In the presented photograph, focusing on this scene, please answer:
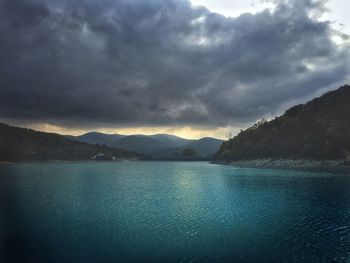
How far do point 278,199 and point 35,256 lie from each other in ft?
222

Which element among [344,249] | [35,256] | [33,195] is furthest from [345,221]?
[33,195]

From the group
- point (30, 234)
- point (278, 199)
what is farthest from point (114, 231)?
point (278, 199)

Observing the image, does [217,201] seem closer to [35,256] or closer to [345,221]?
[345,221]

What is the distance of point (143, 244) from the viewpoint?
45156 millimetres

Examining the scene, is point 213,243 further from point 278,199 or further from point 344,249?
point 278,199

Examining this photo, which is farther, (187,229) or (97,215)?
(97,215)

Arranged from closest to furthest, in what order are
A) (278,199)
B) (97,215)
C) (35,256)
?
(35,256), (97,215), (278,199)

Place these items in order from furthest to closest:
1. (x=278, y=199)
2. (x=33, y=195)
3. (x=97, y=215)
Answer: (x=33, y=195) < (x=278, y=199) < (x=97, y=215)

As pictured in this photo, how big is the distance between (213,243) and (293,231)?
52.4 ft

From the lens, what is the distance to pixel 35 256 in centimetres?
4003

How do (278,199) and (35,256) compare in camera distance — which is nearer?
(35,256)

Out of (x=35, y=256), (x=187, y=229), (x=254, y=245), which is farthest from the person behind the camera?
(x=187, y=229)

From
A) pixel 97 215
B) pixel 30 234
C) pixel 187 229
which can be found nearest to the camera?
pixel 30 234

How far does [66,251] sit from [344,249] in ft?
124
